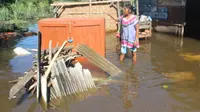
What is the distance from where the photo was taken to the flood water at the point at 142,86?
6207 mm

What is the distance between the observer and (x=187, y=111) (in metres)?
6.01

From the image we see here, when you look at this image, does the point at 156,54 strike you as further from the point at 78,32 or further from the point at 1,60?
the point at 1,60

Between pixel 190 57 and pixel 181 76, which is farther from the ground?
pixel 190 57

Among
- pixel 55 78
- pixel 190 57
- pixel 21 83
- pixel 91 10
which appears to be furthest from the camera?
pixel 91 10

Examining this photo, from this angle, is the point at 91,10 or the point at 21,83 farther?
the point at 91,10

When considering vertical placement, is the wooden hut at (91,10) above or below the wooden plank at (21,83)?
above

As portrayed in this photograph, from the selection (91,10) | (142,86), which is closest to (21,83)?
(142,86)

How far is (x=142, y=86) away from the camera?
7461 mm

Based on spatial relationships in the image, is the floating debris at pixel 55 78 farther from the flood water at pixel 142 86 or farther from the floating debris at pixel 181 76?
the floating debris at pixel 181 76

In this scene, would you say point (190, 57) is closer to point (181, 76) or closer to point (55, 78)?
point (181, 76)

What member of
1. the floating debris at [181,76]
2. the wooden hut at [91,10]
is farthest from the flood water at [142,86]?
the wooden hut at [91,10]

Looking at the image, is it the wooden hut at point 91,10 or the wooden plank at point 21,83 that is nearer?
the wooden plank at point 21,83

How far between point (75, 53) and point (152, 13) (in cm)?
1128

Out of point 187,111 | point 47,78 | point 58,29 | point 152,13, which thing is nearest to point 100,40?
point 58,29
